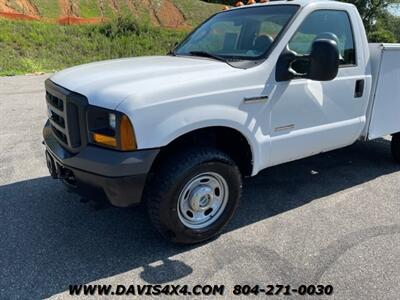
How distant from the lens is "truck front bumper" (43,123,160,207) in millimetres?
2730

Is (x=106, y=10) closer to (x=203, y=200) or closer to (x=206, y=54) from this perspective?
(x=206, y=54)

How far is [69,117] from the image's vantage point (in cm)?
297

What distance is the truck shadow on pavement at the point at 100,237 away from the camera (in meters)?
2.92

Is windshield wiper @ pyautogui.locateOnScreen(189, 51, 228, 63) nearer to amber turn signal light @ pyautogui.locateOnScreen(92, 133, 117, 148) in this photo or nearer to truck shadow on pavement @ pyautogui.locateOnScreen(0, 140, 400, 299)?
amber turn signal light @ pyautogui.locateOnScreen(92, 133, 117, 148)

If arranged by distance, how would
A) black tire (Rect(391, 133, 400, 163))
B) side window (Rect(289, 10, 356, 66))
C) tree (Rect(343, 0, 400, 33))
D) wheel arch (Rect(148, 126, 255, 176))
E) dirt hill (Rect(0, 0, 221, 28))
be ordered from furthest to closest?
tree (Rect(343, 0, 400, 33)) → dirt hill (Rect(0, 0, 221, 28)) → black tire (Rect(391, 133, 400, 163)) → side window (Rect(289, 10, 356, 66)) → wheel arch (Rect(148, 126, 255, 176))

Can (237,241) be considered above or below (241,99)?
below

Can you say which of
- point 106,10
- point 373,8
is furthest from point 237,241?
point 373,8

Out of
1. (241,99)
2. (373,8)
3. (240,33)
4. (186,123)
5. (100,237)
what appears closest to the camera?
(186,123)

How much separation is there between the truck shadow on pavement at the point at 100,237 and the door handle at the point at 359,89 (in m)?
1.06

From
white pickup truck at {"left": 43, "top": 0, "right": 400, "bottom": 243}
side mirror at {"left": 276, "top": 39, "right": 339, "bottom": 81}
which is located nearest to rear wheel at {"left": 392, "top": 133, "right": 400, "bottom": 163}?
white pickup truck at {"left": 43, "top": 0, "right": 400, "bottom": 243}

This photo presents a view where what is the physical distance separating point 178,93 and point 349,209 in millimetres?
2206

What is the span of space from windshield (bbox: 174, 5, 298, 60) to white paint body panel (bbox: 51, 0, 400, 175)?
12 cm

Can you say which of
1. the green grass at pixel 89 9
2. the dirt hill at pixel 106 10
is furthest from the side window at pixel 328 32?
the green grass at pixel 89 9

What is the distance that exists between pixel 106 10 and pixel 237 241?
80.7ft
